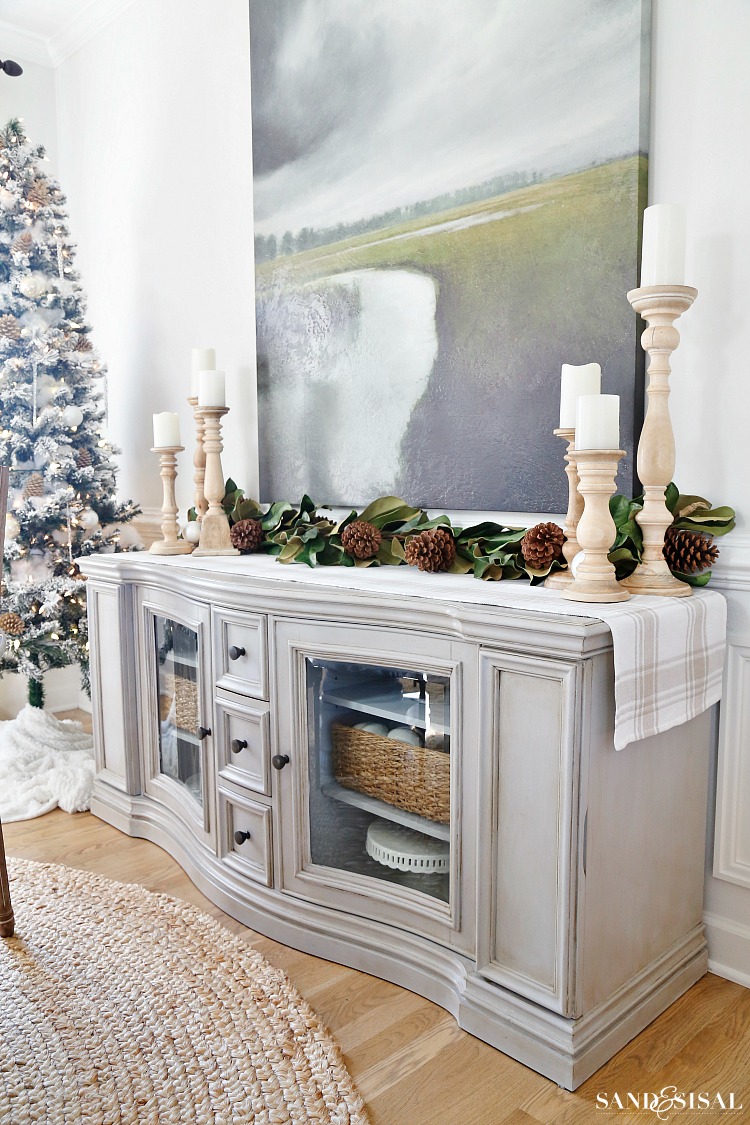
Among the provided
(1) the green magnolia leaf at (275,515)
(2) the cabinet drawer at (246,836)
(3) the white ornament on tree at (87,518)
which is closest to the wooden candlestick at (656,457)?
(2) the cabinet drawer at (246,836)

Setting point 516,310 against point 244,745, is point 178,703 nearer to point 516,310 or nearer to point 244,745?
point 244,745

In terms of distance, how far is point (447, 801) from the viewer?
5.23ft

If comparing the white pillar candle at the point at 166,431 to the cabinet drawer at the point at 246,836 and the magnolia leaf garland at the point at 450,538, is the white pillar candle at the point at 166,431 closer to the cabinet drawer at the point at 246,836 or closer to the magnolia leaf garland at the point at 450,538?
the magnolia leaf garland at the point at 450,538

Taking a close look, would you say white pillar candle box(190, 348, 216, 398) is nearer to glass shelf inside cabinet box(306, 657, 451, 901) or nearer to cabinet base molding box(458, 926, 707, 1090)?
glass shelf inside cabinet box(306, 657, 451, 901)

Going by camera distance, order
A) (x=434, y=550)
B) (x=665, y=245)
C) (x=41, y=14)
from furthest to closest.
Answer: (x=41, y=14), (x=434, y=550), (x=665, y=245)

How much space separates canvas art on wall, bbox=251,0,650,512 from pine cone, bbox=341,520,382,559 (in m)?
0.21

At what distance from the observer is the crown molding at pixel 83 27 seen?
329cm

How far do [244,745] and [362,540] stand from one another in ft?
1.89

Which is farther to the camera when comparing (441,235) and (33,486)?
(33,486)

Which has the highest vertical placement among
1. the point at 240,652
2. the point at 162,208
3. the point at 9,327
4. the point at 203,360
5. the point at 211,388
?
the point at 162,208

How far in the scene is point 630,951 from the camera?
1.50 metres

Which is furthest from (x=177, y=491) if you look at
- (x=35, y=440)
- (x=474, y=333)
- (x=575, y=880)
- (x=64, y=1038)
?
(x=575, y=880)

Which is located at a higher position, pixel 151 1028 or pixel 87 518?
pixel 87 518

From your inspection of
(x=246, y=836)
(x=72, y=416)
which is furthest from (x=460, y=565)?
(x=72, y=416)
